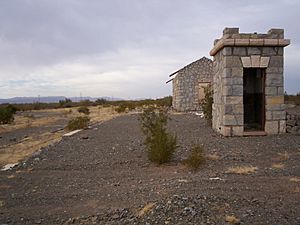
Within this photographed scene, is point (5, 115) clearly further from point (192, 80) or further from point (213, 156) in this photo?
point (213, 156)

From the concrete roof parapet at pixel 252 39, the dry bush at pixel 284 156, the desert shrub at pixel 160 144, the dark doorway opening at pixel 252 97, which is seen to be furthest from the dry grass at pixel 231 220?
the dark doorway opening at pixel 252 97

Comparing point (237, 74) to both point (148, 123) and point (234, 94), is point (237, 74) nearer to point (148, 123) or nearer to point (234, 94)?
point (234, 94)

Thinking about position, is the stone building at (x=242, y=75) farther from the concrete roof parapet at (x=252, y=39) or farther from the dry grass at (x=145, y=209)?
the dry grass at (x=145, y=209)

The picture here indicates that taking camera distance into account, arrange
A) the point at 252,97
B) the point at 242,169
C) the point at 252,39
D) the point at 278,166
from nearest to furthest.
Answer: the point at 242,169 → the point at 278,166 → the point at 252,39 → the point at 252,97

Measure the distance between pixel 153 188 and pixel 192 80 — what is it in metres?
24.4

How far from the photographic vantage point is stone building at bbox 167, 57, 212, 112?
97.9 ft

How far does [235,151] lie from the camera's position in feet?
30.0

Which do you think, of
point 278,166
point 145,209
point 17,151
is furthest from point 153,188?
point 17,151

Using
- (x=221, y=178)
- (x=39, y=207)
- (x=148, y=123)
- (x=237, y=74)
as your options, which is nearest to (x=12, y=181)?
(x=39, y=207)

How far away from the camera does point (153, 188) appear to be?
6164 mm

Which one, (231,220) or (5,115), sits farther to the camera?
(5,115)

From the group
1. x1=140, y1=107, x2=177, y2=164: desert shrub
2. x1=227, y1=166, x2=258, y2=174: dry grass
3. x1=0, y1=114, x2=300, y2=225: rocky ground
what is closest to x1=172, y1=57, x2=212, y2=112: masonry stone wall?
x1=0, y1=114, x2=300, y2=225: rocky ground

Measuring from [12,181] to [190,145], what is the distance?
516 centimetres

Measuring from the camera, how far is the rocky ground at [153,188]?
4766 mm
